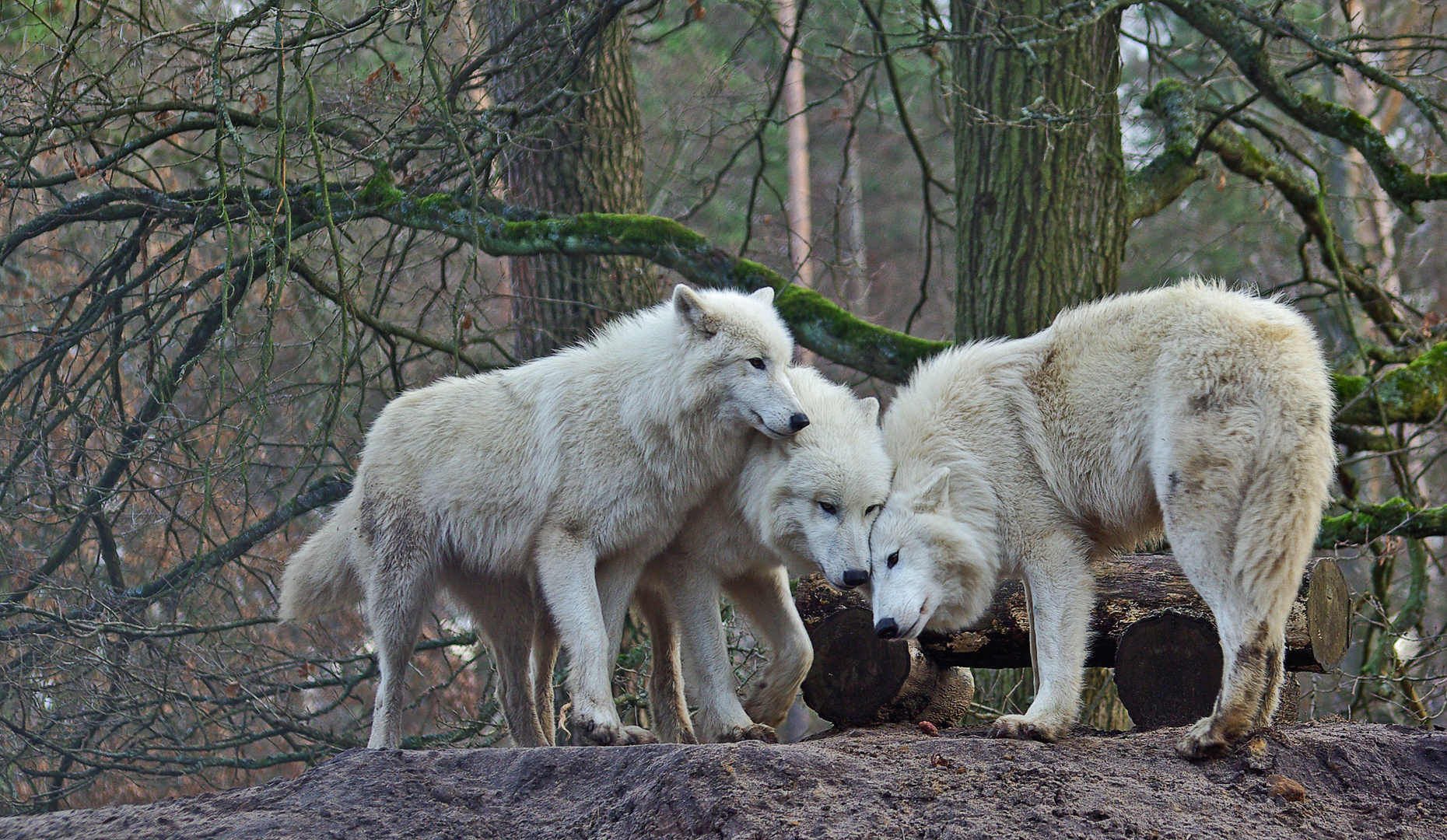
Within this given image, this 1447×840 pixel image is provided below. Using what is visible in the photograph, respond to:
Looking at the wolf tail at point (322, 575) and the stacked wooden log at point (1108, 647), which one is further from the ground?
the wolf tail at point (322, 575)

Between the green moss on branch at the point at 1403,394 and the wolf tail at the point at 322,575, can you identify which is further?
the green moss on branch at the point at 1403,394

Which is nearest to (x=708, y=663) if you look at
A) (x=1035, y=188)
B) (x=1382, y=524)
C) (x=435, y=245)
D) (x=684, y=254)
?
(x=684, y=254)

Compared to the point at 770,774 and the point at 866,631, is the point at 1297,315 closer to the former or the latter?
the point at 866,631

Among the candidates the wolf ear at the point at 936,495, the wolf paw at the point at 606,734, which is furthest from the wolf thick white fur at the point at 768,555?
the wolf paw at the point at 606,734

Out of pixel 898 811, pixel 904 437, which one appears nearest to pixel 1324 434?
pixel 904 437

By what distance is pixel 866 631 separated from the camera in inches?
226

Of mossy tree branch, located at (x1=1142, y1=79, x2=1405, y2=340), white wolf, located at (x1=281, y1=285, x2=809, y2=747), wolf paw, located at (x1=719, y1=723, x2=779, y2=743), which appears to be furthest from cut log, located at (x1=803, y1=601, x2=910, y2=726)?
mossy tree branch, located at (x1=1142, y1=79, x2=1405, y2=340)

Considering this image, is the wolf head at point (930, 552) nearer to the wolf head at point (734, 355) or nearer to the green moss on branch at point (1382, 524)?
the wolf head at point (734, 355)

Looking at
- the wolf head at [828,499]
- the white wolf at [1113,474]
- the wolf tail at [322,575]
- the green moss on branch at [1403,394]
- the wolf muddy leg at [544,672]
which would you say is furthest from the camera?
the green moss on branch at [1403,394]

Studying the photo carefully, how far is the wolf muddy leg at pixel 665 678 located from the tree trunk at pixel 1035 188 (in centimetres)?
298

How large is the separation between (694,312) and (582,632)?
1.58 m

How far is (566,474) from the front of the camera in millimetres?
5301

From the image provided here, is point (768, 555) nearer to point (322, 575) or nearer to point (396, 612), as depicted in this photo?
point (396, 612)

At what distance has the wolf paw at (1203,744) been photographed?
399 centimetres
